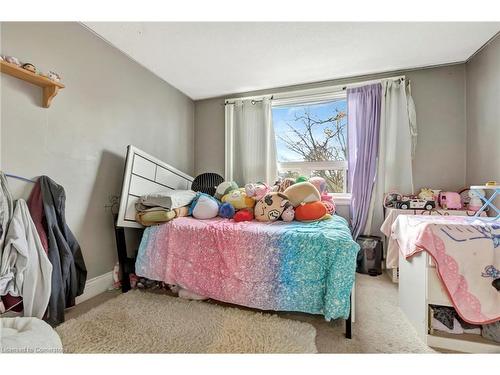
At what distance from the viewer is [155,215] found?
6.01 ft

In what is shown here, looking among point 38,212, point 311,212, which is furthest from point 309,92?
point 38,212

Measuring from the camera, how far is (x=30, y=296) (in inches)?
50.4

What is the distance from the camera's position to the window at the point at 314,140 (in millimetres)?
2781

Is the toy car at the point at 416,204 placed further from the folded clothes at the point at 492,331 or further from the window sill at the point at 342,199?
the folded clothes at the point at 492,331

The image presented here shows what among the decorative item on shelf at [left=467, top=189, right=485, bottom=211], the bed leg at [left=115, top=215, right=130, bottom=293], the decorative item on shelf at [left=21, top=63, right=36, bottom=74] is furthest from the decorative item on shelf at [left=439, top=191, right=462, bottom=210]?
the decorative item on shelf at [left=21, top=63, right=36, bottom=74]

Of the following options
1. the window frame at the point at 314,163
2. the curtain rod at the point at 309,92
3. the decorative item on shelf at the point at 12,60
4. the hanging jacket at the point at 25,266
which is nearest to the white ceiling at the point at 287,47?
the curtain rod at the point at 309,92

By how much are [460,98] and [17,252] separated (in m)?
3.95

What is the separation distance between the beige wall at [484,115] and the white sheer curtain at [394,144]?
0.48m

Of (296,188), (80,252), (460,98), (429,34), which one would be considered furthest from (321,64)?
(80,252)

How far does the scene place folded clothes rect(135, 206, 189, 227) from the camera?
1.82 meters

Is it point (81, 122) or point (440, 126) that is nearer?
point (81, 122)

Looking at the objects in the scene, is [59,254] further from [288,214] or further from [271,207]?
[288,214]

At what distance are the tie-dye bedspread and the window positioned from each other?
46.5 inches

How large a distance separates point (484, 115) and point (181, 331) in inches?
122
